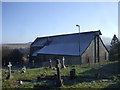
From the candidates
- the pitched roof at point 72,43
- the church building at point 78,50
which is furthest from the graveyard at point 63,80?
the pitched roof at point 72,43

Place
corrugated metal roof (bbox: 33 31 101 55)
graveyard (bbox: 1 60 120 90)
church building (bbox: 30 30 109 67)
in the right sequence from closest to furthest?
graveyard (bbox: 1 60 120 90)
church building (bbox: 30 30 109 67)
corrugated metal roof (bbox: 33 31 101 55)

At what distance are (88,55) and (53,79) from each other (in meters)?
16.0

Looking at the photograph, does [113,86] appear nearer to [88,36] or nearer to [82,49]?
[82,49]

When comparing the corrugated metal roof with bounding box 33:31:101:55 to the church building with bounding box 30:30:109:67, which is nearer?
the church building with bounding box 30:30:109:67

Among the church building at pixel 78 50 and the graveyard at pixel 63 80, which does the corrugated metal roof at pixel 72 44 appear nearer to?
the church building at pixel 78 50

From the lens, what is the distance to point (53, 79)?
13.7 metres

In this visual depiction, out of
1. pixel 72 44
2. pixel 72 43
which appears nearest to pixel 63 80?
pixel 72 44

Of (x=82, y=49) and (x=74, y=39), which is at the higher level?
(x=74, y=39)

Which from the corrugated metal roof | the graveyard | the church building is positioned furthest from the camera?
the corrugated metal roof

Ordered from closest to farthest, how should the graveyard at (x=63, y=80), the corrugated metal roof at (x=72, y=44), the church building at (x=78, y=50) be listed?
1. the graveyard at (x=63, y=80)
2. the church building at (x=78, y=50)
3. the corrugated metal roof at (x=72, y=44)

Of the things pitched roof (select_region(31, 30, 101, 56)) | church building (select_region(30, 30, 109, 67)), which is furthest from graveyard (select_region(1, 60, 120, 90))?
pitched roof (select_region(31, 30, 101, 56))

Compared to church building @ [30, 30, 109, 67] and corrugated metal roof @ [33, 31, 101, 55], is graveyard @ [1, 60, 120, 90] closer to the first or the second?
church building @ [30, 30, 109, 67]

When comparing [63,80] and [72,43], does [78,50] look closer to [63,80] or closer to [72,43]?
[72,43]

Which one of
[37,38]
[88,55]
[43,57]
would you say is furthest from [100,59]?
[37,38]
